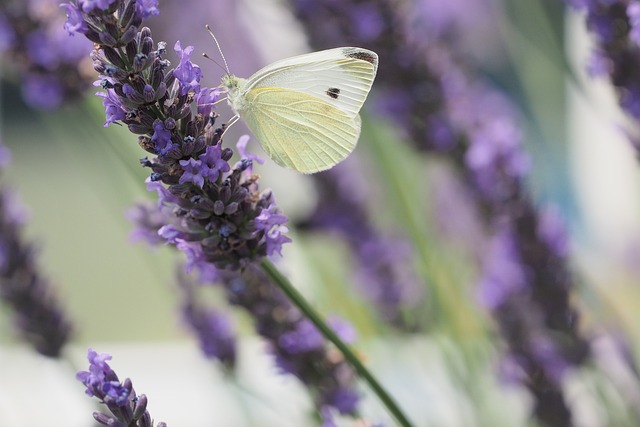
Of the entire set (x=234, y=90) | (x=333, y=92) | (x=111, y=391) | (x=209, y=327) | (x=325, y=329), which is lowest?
(x=111, y=391)

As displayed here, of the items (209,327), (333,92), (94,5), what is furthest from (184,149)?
(209,327)

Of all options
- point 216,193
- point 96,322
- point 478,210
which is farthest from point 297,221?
point 96,322

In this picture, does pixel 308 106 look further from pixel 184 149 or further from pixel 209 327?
pixel 209 327

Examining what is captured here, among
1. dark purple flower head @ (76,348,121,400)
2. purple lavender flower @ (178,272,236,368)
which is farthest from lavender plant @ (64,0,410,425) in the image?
purple lavender flower @ (178,272,236,368)

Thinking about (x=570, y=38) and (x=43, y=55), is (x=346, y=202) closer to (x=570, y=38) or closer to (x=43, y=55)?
(x=43, y=55)

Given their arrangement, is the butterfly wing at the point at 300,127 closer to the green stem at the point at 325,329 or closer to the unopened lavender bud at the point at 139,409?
the green stem at the point at 325,329

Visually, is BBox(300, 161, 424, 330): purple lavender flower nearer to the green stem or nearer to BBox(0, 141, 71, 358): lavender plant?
BBox(0, 141, 71, 358): lavender plant
